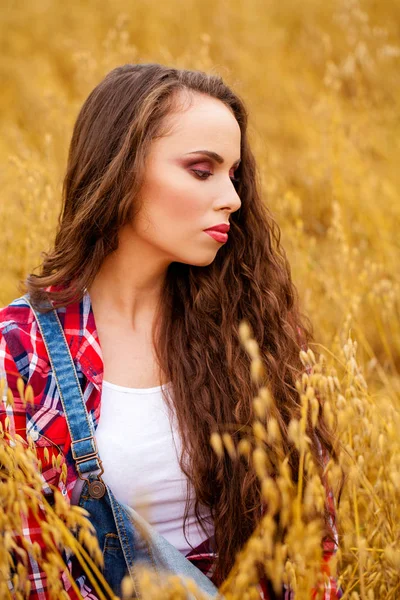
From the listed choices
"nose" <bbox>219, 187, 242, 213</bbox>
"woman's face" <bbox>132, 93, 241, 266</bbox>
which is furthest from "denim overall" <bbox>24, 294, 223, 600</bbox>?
"nose" <bbox>219, 187, 242, 213</bbox>

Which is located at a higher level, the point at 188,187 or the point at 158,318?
the point at 188,187

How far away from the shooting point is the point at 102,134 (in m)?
1.67

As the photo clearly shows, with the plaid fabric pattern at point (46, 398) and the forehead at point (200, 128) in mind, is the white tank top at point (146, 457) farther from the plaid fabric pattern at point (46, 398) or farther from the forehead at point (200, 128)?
the forehead at point (200, 128)

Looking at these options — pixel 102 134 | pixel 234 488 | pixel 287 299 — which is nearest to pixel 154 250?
pixel 102 134

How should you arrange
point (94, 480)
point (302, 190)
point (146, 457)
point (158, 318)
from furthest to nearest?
point (302, 190), point (158, 318), point (146, 457), point (94, 480)

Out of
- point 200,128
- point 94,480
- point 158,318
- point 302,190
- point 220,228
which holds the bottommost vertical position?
A: point 94,480

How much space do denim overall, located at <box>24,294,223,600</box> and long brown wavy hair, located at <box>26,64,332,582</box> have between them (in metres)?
0.16

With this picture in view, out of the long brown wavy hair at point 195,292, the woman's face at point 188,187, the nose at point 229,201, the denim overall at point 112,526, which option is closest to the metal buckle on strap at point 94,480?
the denim overall at point 112,526

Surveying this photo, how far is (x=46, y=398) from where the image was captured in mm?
1476

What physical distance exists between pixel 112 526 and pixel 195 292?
651 mm

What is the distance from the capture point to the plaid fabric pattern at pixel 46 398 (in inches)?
56.3

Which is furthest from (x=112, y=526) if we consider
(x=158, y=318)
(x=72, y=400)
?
(x=158, y=318)

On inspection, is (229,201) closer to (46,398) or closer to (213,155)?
(213,155)

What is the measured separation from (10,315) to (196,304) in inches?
19.3
